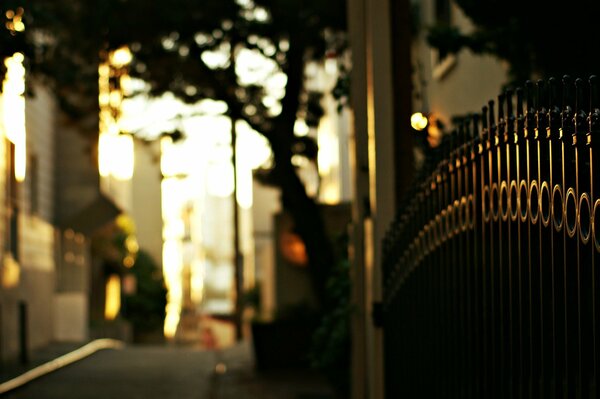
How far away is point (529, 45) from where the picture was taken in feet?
35.4

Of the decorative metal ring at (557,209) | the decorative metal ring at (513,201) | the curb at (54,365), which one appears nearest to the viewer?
the decorative metal ring at (557,209)

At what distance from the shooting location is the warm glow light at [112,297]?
5019 centimetres

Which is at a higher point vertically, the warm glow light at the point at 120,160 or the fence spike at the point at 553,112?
the warm glow light at the point at 120,160

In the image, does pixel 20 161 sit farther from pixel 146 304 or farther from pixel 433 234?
pixel 146 304

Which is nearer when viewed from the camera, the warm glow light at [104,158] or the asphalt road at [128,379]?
the asphalt road at [128,379]

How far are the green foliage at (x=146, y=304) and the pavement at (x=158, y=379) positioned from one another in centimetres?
3334

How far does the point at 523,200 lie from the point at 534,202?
172 millimetres

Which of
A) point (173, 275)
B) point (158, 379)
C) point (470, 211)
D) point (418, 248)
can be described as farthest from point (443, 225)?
point (173, 275)

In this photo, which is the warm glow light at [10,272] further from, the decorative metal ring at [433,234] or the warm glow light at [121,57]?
the decorative metal ring at [433,234]

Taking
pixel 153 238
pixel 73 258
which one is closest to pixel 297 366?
pixel 73 258

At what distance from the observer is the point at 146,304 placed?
6000cm

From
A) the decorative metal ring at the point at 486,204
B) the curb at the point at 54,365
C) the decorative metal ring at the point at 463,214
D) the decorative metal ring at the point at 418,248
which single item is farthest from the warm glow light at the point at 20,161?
the decorative metal ring at the point at 486,204

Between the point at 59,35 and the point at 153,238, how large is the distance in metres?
60.9

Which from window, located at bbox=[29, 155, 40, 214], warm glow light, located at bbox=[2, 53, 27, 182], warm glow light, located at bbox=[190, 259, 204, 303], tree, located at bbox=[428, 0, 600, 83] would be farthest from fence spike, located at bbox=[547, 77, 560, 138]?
warm glow light, located at bbox=[190, 259, 204, 303]
